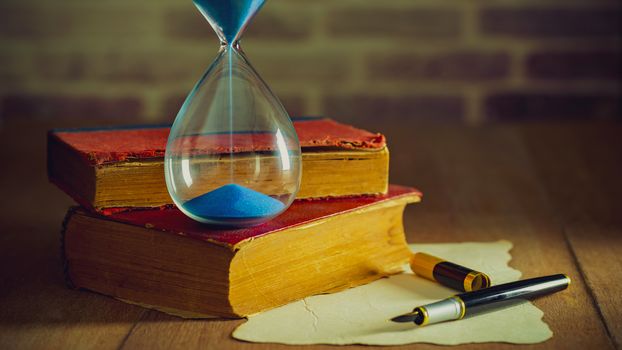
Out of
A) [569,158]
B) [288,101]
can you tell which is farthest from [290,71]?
[569,158]

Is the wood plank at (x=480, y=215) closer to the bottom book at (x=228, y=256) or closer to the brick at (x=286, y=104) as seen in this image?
the bottom book at (x=228, y=256)

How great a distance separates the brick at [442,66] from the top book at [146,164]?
3.64ft

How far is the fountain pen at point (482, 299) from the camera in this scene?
28.6 inches

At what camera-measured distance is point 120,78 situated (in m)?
2.07

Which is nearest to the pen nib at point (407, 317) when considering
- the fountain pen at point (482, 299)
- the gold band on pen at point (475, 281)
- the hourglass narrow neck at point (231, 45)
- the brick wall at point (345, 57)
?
the fountain pen at point (482, 299)

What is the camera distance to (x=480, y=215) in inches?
45.0

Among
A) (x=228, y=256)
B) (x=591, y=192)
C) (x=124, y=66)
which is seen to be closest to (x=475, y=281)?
(x=228, y=256)

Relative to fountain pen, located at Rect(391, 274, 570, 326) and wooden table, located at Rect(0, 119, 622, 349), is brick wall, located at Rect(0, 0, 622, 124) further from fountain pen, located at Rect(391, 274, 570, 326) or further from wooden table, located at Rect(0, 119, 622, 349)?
fountain pen, located at Rect(391, 274, 570, 326)

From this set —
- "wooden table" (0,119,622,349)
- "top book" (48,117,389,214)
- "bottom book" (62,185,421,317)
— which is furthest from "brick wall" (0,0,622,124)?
"bottom book" (62,185,421,317)

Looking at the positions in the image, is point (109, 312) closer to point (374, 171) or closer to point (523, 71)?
point (374, 171)

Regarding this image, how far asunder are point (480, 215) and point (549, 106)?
1020 millimetres

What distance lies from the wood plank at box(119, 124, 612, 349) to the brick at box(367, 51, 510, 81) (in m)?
0.26

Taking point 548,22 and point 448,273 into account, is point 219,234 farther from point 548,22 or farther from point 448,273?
point 548,22

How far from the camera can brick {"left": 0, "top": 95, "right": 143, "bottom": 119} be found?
2.08 meters
